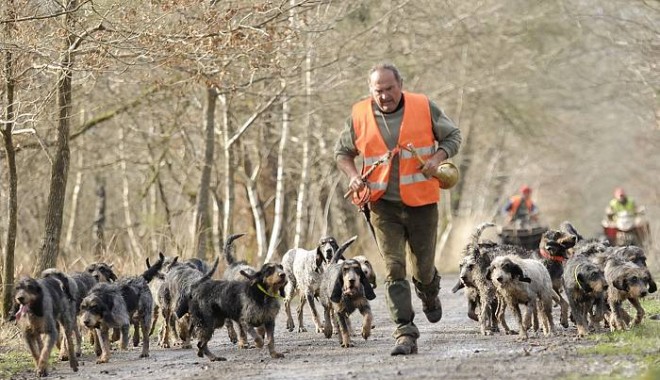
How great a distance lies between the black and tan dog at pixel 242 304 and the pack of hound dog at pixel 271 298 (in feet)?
0.03

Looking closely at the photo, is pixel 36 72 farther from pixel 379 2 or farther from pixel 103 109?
pixel 379 2

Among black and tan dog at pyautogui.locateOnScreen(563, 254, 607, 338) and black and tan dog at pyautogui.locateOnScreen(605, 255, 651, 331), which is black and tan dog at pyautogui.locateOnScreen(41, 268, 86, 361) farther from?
black and tan dog at pyautogui.locateOnScreen(605, 255, 651, 331)

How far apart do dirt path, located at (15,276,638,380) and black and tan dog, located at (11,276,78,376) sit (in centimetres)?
26

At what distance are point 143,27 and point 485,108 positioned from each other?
971 inches

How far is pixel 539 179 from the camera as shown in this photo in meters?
60.6

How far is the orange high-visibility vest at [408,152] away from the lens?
1190 centimetres

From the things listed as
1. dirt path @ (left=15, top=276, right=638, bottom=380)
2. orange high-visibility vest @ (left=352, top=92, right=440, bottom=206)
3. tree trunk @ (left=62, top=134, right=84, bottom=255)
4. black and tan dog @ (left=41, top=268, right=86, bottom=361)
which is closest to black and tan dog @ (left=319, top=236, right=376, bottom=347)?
dirt path @ (left=15, top=276, right=638, bottom=380)

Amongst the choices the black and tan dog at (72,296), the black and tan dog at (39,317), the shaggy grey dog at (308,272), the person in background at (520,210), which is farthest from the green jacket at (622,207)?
the black and tan dog at (39,317)

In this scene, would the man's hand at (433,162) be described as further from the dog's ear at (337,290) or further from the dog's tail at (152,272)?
the dog's tail at (152,272)

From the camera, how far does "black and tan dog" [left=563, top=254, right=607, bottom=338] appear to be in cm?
1412

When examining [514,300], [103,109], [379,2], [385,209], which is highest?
[379,2]

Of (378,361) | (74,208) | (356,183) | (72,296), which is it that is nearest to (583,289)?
(378,361)

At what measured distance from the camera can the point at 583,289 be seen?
1423 cm

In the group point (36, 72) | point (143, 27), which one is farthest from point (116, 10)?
point (36, 72)
